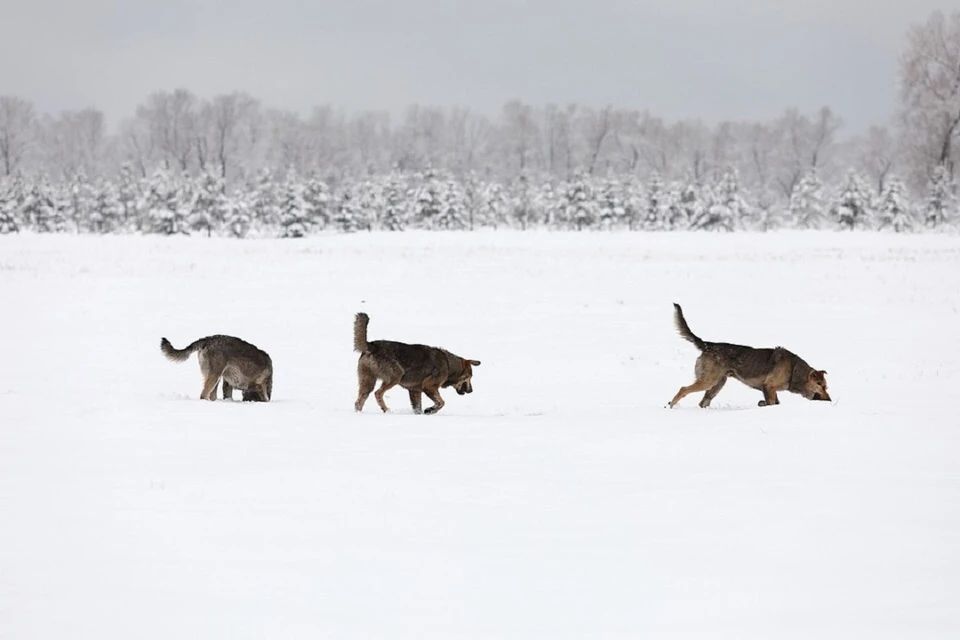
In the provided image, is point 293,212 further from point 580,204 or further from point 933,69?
point 933,69

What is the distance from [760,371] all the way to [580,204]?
67.7m

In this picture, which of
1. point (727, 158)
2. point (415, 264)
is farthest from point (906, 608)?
point (727, 158)

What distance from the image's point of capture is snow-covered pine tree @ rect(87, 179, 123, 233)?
80.7m

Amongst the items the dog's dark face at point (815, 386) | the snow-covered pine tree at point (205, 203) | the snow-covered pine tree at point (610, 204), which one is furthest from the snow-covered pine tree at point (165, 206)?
the dog's dark face at point (815, 386)

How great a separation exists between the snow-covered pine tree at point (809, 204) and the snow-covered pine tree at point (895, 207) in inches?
331

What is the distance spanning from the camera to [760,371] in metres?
12.3

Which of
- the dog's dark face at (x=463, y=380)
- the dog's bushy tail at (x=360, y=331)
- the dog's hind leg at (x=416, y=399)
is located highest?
the dog's bushy tail at (x=360, y=331)

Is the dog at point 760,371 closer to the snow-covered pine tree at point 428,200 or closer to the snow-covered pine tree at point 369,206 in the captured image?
the snow-covered pine tree at point 428,200

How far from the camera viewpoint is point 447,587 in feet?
18.8

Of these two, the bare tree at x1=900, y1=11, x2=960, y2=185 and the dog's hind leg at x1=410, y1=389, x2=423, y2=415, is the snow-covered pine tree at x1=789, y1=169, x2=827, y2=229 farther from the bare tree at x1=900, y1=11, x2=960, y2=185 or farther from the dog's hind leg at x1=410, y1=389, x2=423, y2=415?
the dog's hind leg at x1=410, y1=389, x2=423, y2=415

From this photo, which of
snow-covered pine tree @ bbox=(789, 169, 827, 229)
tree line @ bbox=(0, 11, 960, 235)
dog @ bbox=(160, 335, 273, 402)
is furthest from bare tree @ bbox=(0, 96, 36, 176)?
dog @ bbox=(160, 335, 273, 402)

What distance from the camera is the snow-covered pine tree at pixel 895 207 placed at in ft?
242

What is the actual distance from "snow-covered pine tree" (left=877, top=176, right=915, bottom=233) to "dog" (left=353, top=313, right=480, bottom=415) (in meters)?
71.6

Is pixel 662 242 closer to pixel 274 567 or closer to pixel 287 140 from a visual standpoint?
pixel 274 567
